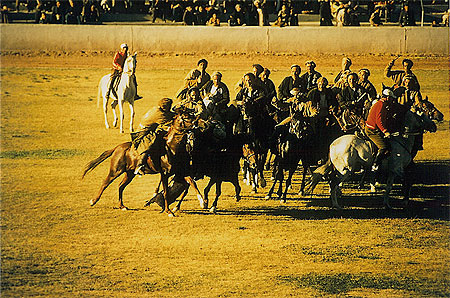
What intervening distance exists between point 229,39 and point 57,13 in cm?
899

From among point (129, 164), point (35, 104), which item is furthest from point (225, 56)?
point (129, 164)

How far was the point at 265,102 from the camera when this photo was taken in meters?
20.2

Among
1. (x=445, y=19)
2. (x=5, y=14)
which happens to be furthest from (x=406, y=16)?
(x=5, y=14)

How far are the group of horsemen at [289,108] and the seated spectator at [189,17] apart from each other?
2038 cm

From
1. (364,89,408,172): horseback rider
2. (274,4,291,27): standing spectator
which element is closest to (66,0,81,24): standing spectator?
(274,4,291,27): standing spectator

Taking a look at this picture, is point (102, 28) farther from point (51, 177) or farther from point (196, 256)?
point (196, 256)

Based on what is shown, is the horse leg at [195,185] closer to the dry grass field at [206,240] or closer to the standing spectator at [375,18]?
the dry grass field at [206,240]

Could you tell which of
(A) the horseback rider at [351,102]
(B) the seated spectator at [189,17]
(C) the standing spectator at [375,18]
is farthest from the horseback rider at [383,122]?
(B) the seated spectator at [189,17]

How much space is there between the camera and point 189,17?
42.3m

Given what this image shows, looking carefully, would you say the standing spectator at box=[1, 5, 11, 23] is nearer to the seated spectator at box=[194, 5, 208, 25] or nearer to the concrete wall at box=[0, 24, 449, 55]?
the concrete wall at box=[0, 24, 449, 55]

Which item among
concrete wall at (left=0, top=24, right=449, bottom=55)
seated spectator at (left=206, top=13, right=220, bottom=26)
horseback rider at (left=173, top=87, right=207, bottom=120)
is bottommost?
horseback rider at (left=173, top=87, right=207, bottom=120)

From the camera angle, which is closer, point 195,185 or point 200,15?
point 195,185

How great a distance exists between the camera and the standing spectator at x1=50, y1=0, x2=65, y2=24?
42.5 meters

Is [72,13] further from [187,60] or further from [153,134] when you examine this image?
[153,134]
